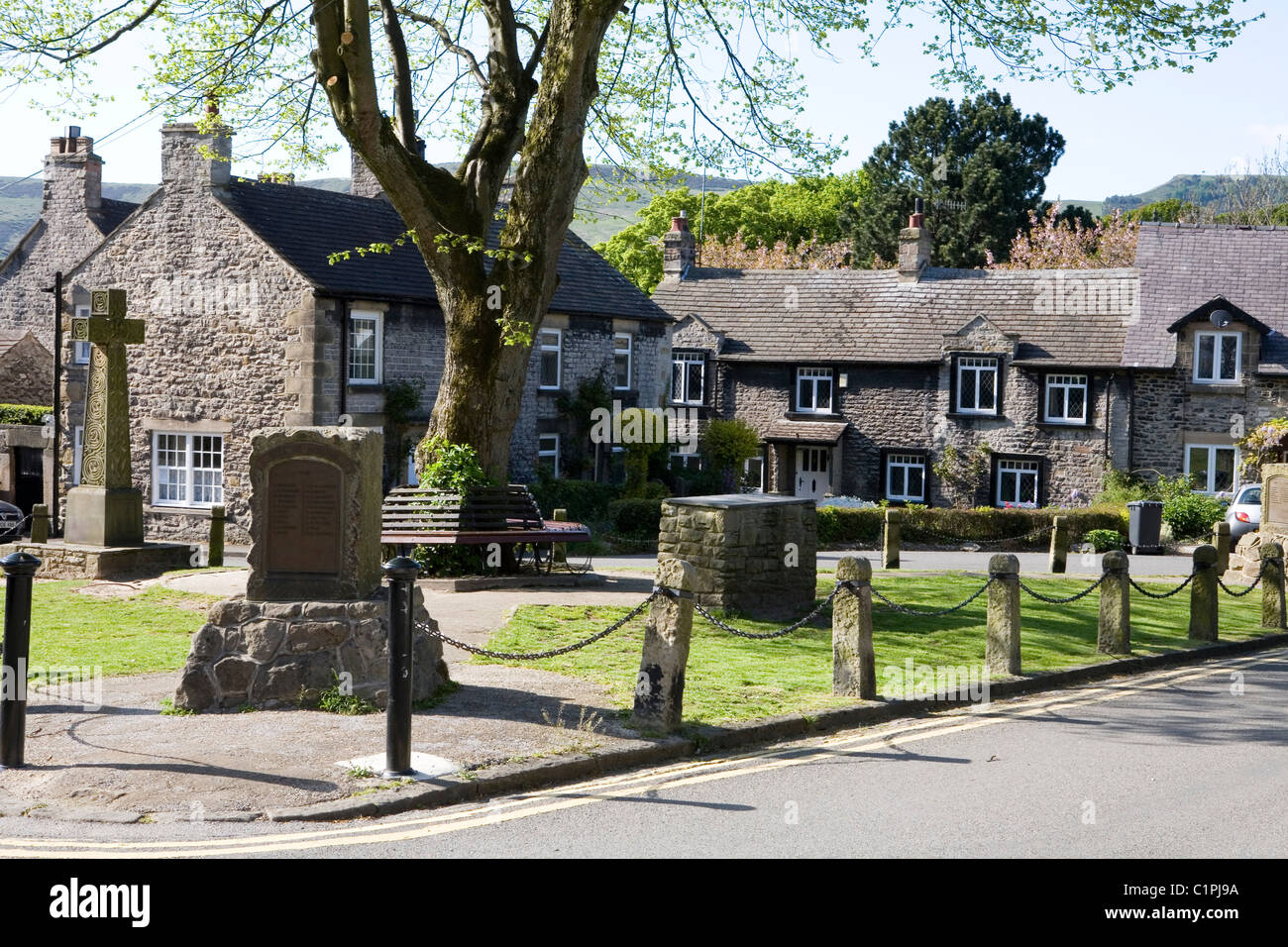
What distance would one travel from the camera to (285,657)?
978 cm

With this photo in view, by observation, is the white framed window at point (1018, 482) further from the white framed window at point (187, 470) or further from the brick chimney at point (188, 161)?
the brick chimney at point (188, 161)

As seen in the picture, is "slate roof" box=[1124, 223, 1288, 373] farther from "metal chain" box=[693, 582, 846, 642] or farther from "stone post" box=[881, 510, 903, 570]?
"metal chain" box=[693, 582, 846, 642]

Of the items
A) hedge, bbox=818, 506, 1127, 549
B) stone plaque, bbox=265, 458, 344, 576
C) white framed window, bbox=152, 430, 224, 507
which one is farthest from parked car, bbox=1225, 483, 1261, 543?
stone plaque, bbox=265, 458, 344, 576

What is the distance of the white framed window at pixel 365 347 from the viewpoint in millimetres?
30641

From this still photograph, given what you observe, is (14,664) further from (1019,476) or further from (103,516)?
(1019,476)

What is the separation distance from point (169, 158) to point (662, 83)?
15.5 meters

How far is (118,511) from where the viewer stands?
19.5 m

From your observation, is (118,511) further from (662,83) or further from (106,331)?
(662,83)

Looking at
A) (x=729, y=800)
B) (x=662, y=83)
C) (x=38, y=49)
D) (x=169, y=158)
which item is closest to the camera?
(x=729, y=800)

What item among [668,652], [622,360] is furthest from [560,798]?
[622,360]

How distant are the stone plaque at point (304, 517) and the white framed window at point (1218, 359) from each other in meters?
33.5

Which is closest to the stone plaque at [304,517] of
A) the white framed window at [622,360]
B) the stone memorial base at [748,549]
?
the stone memorial base at [748,549]

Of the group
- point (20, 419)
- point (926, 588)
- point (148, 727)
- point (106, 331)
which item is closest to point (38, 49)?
point (106, 331)

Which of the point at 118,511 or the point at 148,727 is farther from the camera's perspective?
the point at 118,511
